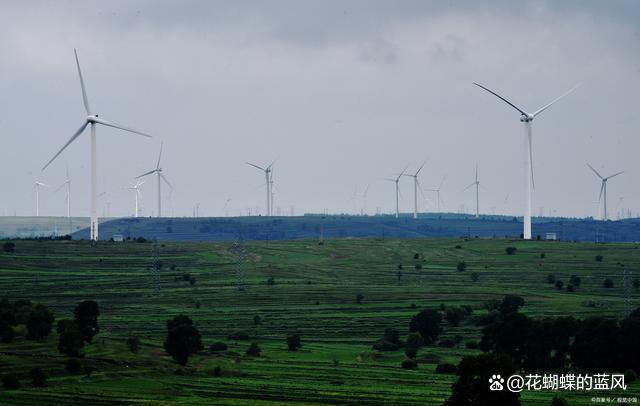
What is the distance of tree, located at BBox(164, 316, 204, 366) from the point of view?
17162 cm

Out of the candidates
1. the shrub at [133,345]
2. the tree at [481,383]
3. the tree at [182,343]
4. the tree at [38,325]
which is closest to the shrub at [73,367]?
the shrub at [133,345]

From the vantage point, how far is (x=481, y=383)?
112 m

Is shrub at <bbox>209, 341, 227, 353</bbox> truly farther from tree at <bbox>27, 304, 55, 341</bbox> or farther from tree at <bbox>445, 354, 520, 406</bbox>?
tree at <bbox>445, 354, 520, 406</bbox>

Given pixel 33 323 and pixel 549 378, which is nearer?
pixel 549 378

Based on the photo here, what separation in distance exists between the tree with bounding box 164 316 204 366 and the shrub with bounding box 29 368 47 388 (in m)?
27.8

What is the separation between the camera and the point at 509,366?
114 m

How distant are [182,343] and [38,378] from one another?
31468 mm

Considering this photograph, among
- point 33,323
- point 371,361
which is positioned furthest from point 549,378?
point 33,323

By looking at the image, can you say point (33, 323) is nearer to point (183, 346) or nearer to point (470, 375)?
point (183, 346)

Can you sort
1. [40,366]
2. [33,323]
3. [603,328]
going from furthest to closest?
1. [33,323]
2. [603,328]
3. [40,366]

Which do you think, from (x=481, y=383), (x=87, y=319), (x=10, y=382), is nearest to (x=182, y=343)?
(x=87, y=319)

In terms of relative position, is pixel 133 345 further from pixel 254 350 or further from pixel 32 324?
pixel 254 350

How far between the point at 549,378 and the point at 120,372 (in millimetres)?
54163

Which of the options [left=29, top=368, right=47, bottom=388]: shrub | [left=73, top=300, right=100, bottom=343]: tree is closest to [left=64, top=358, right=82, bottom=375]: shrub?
[left=29, top=368, right=47, bottom=388]: shrub
